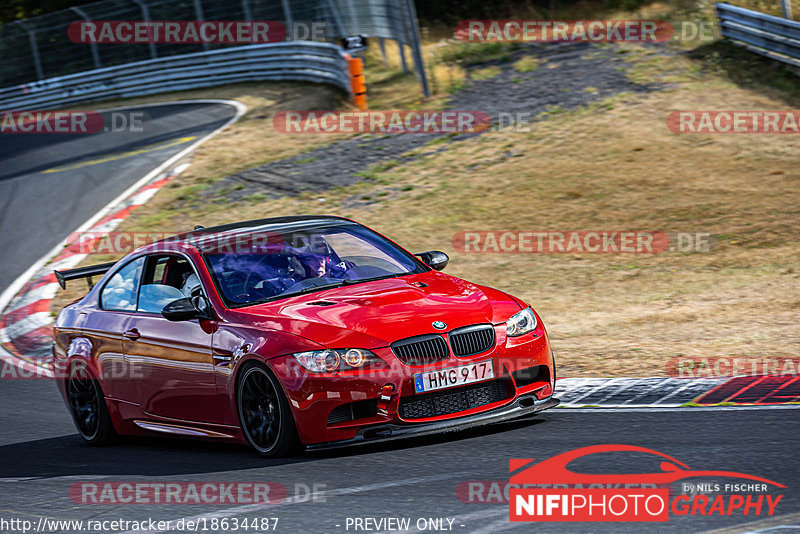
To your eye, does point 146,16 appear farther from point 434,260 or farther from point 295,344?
point 295,344

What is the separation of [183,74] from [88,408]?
79.6 ft

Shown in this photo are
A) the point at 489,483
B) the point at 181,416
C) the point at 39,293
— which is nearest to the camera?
the point at 489,483

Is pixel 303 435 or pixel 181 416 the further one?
pixel 181 416

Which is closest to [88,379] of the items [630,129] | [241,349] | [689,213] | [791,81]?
[241,349]

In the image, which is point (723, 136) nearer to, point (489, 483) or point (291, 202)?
point (291, 202)

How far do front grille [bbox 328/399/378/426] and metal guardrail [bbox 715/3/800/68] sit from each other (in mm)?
15853

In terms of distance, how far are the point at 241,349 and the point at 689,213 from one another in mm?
9736

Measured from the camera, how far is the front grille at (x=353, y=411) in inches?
249

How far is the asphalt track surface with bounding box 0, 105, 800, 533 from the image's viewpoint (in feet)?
17.2

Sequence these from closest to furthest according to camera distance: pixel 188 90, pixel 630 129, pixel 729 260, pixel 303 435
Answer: pixel 303 435 < pixel 729 260 < pixel 630 129 < pixel 188 90

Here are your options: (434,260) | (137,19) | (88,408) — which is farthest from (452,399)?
(137,19)

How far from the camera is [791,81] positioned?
1970cm

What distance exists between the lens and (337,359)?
629 cm

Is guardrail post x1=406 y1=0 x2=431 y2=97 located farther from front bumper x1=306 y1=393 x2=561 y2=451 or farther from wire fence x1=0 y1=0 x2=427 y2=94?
front bumper x1=306 y1=393 x2=561 y2=451
